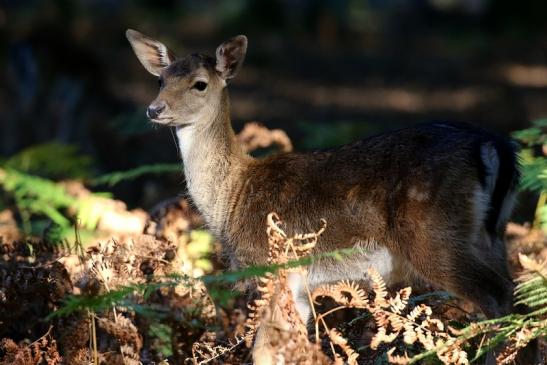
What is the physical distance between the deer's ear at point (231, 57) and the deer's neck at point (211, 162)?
0.28 meters

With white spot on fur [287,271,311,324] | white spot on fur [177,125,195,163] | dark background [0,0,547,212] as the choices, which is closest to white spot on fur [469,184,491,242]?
white spot on fur [287,271,311,324]

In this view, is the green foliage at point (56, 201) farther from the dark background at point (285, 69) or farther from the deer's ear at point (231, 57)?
the dark background at point (285, 69)

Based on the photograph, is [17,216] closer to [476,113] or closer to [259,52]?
[476,113]

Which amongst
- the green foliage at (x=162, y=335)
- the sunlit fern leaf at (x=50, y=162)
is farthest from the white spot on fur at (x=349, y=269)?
the sunlit fern leaf at (x=50, y=162)

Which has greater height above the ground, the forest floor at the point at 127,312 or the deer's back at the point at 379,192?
the deer's back at the point at 379,192

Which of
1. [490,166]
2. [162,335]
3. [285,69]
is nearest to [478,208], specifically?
[490,166]

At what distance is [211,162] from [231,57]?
30.2 inches

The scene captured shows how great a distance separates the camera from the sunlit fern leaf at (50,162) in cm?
1021

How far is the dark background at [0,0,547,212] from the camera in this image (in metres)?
12.9

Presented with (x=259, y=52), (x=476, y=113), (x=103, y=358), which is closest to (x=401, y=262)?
(x=103, y=358)

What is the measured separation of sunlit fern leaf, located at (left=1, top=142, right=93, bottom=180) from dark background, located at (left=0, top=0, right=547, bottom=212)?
698mm

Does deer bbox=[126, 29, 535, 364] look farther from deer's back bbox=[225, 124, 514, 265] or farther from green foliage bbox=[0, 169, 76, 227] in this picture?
green foliage bbox=[0, 169, 76, 227]

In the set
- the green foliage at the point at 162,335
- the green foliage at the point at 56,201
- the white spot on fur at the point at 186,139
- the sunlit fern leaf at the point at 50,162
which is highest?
the white spot on fur at the point at 186,139

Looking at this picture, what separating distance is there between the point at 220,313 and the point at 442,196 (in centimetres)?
172
